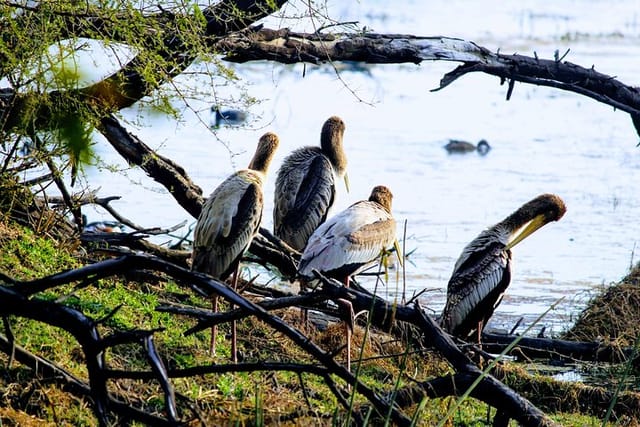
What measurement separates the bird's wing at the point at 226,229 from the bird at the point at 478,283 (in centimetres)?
168

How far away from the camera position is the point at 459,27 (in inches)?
1081

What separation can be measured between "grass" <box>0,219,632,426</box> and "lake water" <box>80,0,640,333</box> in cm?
65

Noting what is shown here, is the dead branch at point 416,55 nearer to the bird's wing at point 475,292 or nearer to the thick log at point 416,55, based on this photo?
the thick log at point 416,55

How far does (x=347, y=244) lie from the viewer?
22.8ft

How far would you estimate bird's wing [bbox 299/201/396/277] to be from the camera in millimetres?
6863

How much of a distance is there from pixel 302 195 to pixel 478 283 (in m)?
1.61

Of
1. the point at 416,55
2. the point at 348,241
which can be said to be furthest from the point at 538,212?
the point at 348,241

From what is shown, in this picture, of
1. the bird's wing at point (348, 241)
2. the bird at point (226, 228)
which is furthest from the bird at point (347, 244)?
the bird at point (226, 228)

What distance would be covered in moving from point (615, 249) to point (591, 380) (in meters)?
5.20

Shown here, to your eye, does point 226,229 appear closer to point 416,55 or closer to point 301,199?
point 301,199

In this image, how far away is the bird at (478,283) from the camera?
25.0ft

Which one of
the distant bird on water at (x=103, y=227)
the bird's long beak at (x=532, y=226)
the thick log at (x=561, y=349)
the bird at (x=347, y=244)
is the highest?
the bird's long beak at (x=532, y=226)

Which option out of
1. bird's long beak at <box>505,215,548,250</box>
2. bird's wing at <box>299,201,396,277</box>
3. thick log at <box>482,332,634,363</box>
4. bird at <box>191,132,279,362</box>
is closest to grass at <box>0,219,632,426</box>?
bird at <box>191,132,279,362</box>

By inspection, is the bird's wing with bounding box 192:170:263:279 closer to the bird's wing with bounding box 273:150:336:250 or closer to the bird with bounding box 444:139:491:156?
the bird's wing with bounding box 273:150:336:250
